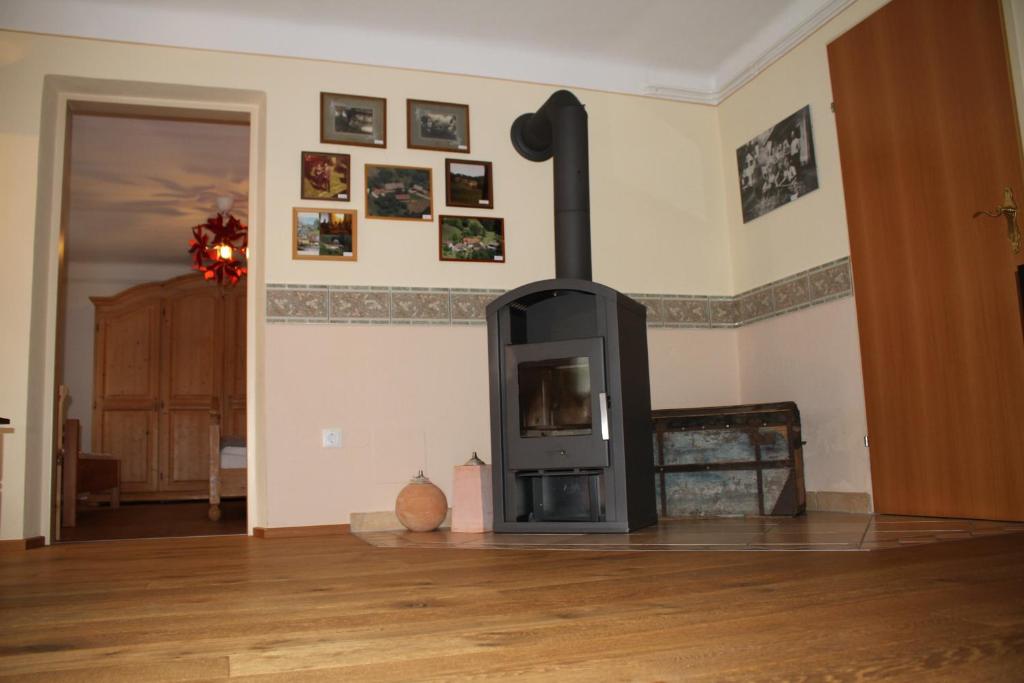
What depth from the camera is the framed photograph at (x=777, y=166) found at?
4.23 m

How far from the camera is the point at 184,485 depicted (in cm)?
829

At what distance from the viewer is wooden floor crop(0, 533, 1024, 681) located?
4.04 ft

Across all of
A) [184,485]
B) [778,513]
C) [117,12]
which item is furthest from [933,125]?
[184,485]

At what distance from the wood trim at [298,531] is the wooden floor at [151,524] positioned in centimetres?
41

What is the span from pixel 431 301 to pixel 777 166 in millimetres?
2018

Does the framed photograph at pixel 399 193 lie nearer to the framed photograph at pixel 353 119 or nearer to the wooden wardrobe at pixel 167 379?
the framed photograph at pixel 353 119

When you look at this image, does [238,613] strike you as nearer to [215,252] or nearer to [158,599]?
[158,599]

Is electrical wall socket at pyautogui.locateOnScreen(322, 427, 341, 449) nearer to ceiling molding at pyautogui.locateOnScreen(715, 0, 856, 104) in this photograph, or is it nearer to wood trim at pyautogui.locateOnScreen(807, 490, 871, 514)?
wood trim at pyautogui.locateOnScreen(807, 490, 871, 514)

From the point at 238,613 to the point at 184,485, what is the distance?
23.3 feet

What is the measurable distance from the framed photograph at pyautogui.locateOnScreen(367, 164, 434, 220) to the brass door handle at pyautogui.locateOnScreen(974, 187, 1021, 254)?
2604 mm

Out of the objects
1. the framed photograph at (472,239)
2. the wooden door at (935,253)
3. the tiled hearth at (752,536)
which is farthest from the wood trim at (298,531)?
the wooden door at (935,253)

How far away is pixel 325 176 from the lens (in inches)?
166

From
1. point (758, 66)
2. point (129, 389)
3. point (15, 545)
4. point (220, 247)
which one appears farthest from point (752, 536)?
point (129, 389)

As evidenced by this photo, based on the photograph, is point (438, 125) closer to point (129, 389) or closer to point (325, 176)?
point (325, 176)
